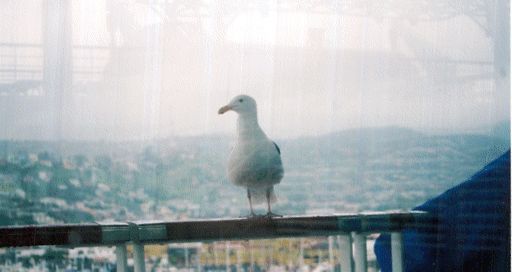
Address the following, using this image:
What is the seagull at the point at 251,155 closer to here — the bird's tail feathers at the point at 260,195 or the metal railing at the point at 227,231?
the bird's tail feathers at the point at 260,195

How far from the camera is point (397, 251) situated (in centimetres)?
161

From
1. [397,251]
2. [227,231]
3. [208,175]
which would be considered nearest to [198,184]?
[208,175]

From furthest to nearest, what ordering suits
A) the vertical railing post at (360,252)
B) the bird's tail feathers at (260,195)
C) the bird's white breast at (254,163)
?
the bird's tail feathers at (260,195) → the bird's white breast at (254,163) → the vertical railing post at (360,252)

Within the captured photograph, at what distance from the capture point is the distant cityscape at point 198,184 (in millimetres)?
1697

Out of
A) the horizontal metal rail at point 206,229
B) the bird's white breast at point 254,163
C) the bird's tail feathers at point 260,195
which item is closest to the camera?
the horizontal metal rail at point 206,229

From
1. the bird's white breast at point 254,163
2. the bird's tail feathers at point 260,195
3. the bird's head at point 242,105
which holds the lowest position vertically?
the bird's tail feathers at point 260,195

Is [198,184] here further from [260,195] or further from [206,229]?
[206,229]

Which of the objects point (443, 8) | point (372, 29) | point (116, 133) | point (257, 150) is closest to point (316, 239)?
point (257, 150)

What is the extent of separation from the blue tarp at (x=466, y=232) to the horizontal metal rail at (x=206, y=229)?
0.23ft

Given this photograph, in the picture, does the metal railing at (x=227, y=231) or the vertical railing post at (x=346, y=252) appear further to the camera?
the vertical railing post at (x=346, y=252)

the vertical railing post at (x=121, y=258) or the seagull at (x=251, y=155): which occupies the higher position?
the seagull at (x=251, y=155)

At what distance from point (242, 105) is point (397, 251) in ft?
1.56

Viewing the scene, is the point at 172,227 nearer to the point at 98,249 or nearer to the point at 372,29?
the point at 98,249

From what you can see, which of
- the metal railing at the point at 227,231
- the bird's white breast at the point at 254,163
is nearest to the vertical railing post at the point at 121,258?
the metal railing at the point at 227,231
